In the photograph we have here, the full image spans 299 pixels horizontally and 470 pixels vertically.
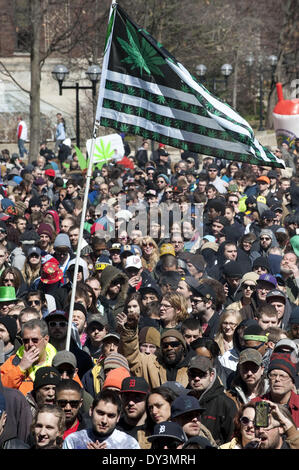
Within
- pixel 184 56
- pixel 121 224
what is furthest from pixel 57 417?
pixel 184 56

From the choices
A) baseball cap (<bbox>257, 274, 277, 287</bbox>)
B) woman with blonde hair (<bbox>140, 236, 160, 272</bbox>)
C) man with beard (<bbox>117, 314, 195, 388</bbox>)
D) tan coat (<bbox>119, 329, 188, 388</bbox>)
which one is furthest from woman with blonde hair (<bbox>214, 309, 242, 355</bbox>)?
woman with blonde hair (<bbox>140, 236, 160, 272</bbox>)

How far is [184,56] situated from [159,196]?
21.7m

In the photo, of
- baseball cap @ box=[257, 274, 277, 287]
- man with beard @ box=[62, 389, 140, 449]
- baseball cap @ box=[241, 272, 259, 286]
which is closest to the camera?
man with beard @ box=[62, 389, 140, 449]

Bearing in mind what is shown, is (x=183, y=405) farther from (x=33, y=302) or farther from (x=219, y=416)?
(x=33, y=302)

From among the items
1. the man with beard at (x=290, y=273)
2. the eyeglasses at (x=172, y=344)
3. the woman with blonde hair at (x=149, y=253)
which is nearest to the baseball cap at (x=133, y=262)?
the woman with blonde hair at (x=149, y=253)

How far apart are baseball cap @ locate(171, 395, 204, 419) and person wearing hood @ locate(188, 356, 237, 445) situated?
1.51 feet

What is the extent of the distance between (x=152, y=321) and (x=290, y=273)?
8.65 feet

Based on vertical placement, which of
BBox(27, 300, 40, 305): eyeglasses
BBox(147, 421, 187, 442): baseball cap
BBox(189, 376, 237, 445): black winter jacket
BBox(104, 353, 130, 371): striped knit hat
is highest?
BBox(147, 421, 187, 442): baseball cap

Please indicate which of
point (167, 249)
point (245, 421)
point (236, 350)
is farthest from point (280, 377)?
point (167, 249)

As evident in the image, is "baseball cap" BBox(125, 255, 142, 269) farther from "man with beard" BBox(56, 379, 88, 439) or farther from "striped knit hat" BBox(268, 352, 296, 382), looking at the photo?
"man with beard" BBox(56, 379, 88, 439)

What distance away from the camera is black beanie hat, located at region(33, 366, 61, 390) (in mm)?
7754

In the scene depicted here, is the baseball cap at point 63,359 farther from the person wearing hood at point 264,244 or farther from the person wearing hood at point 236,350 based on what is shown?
the person wearing hood at point 264,244

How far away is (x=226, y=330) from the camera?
9.74 meters

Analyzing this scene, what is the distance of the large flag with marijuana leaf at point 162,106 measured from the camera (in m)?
9.76
